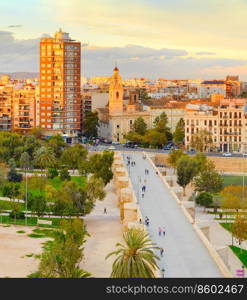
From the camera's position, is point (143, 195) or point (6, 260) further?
point (143, 195)

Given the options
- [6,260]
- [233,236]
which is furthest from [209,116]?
[6,260]

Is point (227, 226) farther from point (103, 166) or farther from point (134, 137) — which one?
point (134, 137)

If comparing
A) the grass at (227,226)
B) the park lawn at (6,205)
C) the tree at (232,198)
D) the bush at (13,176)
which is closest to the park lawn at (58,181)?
the bush at (13,176)

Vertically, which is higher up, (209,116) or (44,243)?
(209,116)

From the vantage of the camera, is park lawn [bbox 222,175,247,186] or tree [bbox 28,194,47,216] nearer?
tree [bbox 28,194,47,216]

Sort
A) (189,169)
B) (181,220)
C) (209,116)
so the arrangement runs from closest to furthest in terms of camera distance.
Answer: (181,220) < (189,169) < (209,116)

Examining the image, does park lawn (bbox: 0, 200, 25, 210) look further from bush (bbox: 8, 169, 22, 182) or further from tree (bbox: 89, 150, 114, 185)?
bush (bbox: 8, 169, 22, 182)

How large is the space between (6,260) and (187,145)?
41.6 meters

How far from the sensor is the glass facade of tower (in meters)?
77.1

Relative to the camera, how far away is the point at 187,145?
228ft

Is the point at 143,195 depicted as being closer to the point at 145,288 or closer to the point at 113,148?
the point at 145,288

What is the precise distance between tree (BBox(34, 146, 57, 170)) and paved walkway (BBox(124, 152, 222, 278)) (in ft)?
47.9

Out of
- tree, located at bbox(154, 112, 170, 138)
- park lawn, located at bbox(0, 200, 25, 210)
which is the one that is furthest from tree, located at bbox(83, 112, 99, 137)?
park lawn, located at bbox(0, 200, 25, 210)

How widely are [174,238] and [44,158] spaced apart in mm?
30789
